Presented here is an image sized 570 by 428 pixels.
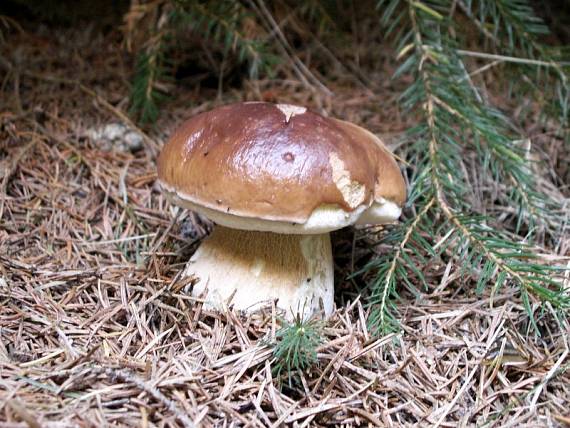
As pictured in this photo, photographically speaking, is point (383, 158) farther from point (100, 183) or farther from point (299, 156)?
point (100, 183)

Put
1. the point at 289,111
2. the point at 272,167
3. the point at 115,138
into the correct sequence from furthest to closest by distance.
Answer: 1. the point at 115,138
2. the point at 289,111
3. the point at 272,167

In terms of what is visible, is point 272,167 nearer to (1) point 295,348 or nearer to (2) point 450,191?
(1) point 295,348

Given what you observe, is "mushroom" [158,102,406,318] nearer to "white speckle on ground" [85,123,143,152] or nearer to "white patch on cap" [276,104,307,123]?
"white patch on cap" [276,104,307,123]

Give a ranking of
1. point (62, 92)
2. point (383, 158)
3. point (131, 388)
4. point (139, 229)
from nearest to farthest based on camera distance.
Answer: point (131, 388) → point (383, 158) → point (139, 229) → point (62, 92)

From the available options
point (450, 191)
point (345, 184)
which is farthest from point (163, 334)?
point (450, 191)

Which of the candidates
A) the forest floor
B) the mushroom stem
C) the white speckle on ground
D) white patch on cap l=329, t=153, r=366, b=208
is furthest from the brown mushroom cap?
the white speckle on ground

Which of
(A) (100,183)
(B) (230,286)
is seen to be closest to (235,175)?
(B) (230,286)
